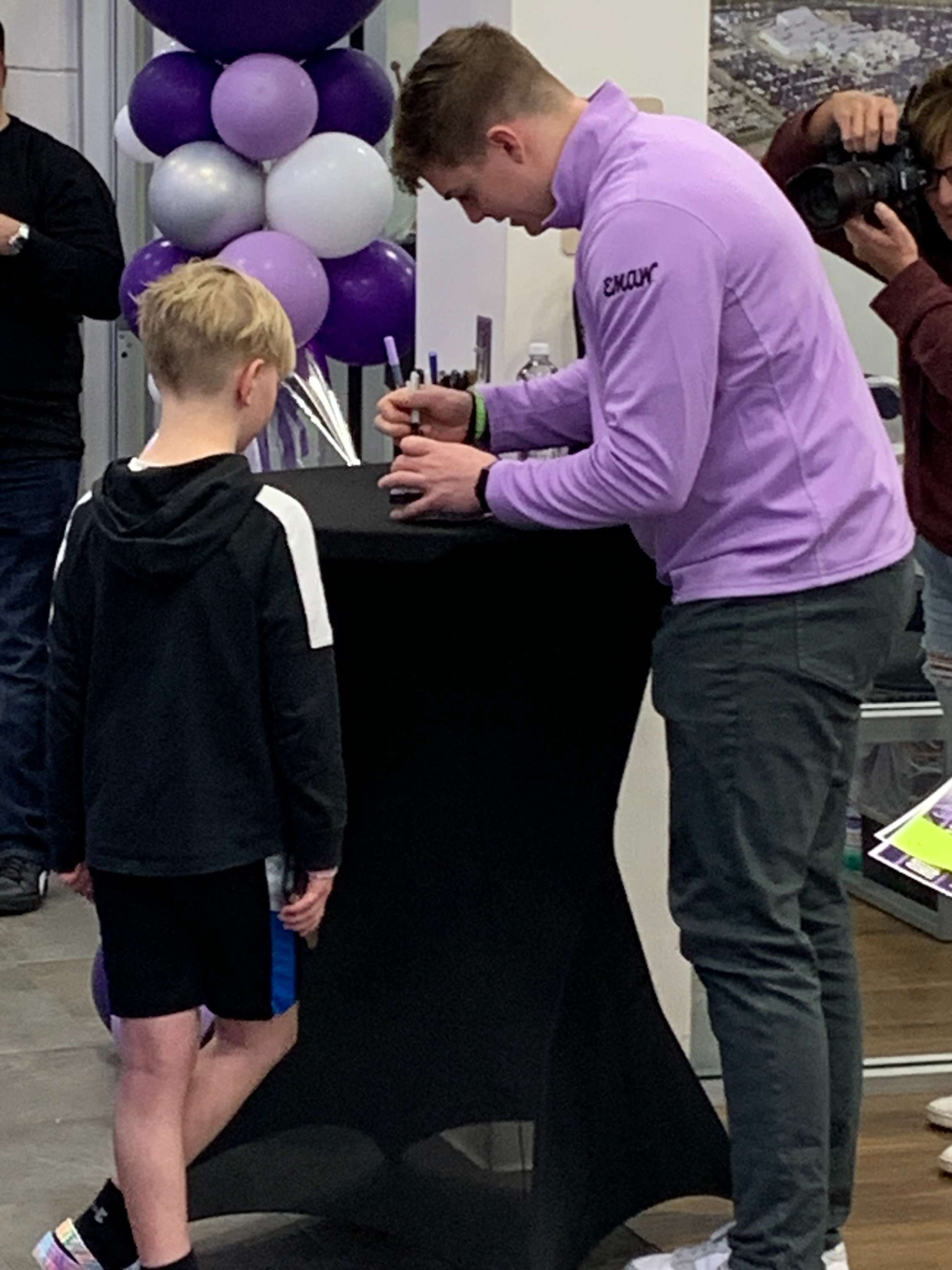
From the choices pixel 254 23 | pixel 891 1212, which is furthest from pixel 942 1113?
pixel 254 23

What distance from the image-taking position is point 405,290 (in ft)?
10.9

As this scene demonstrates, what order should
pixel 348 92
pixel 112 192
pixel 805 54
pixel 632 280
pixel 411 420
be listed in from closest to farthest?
pixel 632 280
pixel 411 420
pixel 805 54
pixel 348 92
pixel 112 192

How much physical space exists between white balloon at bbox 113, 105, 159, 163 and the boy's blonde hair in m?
1.44

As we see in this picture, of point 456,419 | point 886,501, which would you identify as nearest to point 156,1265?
point 456,419

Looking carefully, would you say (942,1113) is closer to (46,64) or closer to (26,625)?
(26,625)

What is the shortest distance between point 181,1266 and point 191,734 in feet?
1.89

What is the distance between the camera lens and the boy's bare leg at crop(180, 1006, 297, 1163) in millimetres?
2182

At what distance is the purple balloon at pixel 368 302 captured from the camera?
10.7 feet

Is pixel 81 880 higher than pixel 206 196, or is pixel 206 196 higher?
pixel 206 196

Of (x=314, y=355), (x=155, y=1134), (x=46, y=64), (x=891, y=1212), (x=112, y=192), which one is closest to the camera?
(x=155, y=1134)

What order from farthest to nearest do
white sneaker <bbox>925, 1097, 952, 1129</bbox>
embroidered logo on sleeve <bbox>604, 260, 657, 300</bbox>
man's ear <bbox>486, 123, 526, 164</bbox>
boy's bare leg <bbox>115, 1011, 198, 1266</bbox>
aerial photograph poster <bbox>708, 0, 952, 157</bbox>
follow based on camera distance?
aerial photograph poster <bbox>708, 0, 952, 157</bbox> → white sneaker <bbox>925, 1097, 952, 1129</bbox> → boy's bare leg <bbox>115, 1011, 198, 1266</bbox> → man's ear <bbox>486, 123, 526, 164</bbox> → embroidered logo on sleeve <bbox>604, 260, 657, 300</bbox>

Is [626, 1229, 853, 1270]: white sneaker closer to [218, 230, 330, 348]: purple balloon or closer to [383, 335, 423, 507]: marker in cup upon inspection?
[383, 335, 423, 507]: marker in cup

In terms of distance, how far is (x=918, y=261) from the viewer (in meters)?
2.44

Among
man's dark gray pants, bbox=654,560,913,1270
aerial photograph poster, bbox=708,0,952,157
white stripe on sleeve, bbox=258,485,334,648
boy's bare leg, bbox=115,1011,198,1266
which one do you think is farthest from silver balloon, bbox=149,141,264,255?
boy's bare leg, bbox=115,1011,198,1266
